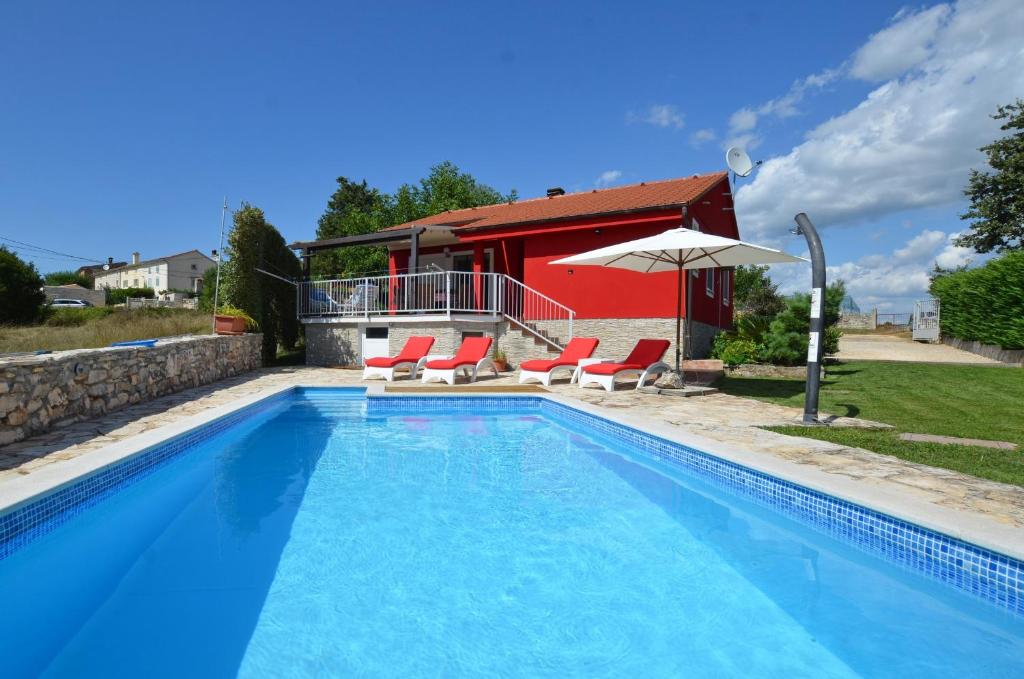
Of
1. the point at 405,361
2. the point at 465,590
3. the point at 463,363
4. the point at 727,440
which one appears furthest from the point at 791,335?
the point at 465,590

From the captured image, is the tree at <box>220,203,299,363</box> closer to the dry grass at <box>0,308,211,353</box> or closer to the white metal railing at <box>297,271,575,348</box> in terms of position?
the white metal railing at <box>297,271,575,348</box>

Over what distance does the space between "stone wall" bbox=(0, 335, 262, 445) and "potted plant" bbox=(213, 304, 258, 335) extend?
134 cm

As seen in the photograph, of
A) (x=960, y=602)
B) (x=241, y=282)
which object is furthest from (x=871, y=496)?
(x=241, y=282)

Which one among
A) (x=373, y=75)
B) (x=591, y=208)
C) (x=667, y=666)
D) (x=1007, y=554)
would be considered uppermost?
(x=373, y=75)

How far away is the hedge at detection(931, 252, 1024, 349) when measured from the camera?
1461cm

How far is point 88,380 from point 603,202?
42.6 ft

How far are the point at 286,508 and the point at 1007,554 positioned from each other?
A: 4.93 metres

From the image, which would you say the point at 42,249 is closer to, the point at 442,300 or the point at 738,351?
the point at 442,300

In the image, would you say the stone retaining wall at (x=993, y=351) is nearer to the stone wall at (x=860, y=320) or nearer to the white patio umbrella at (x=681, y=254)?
the white patio umbrella at (x=681, y=254)

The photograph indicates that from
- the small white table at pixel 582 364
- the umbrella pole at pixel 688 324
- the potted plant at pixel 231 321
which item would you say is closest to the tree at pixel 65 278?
the potted plant at pixel 231 321

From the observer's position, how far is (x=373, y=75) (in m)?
18.6

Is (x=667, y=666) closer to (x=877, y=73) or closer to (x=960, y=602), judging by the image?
(x=960, y=602)

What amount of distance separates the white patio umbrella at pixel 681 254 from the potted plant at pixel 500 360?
13.5 ft

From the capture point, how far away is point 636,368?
1065cm
